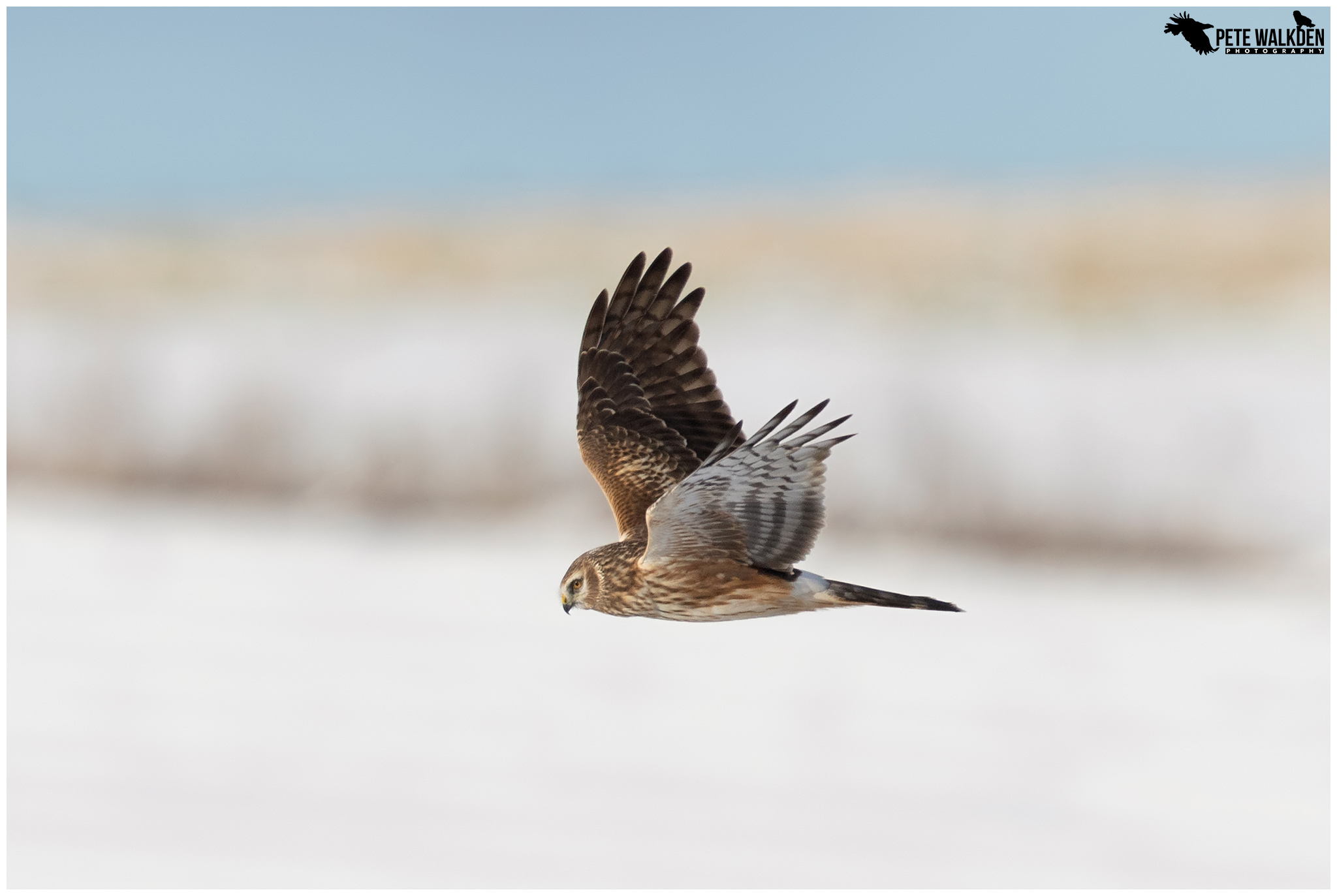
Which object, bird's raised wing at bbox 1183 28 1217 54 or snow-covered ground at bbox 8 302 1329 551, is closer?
bird's raised wing at bbox 1183 28 1217 54

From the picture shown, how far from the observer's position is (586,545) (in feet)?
46.9

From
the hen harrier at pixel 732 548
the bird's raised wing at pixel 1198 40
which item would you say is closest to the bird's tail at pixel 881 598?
the hen harrier at pixel 732 548

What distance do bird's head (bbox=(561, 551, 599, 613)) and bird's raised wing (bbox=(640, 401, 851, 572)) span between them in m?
0.25

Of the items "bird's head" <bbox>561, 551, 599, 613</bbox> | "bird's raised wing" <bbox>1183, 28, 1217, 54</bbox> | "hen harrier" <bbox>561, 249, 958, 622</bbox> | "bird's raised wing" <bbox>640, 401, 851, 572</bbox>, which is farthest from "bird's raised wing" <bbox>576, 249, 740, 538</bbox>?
"bird's raised wing" <bbox>1183, 28, 1217, 54</bbox>

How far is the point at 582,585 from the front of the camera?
12.5 feet

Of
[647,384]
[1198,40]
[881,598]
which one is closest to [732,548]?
[881,598]

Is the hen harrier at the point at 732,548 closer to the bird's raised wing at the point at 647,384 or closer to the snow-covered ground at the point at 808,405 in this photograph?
the bird's raised wing at the point at 647,384

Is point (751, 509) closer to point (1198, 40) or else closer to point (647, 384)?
point (647, 384)

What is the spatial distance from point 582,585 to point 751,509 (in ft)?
1.86

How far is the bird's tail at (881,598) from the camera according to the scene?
3098mm

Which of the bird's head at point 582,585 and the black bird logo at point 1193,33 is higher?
the black bird logo at point 1193,33

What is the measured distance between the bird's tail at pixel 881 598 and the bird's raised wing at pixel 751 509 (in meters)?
0.12

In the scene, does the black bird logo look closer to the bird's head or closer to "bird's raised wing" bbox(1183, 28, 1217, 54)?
"bird's raised wing" bbox(1183, 28, 1217, 54)

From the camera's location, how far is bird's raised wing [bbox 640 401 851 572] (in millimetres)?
3406
